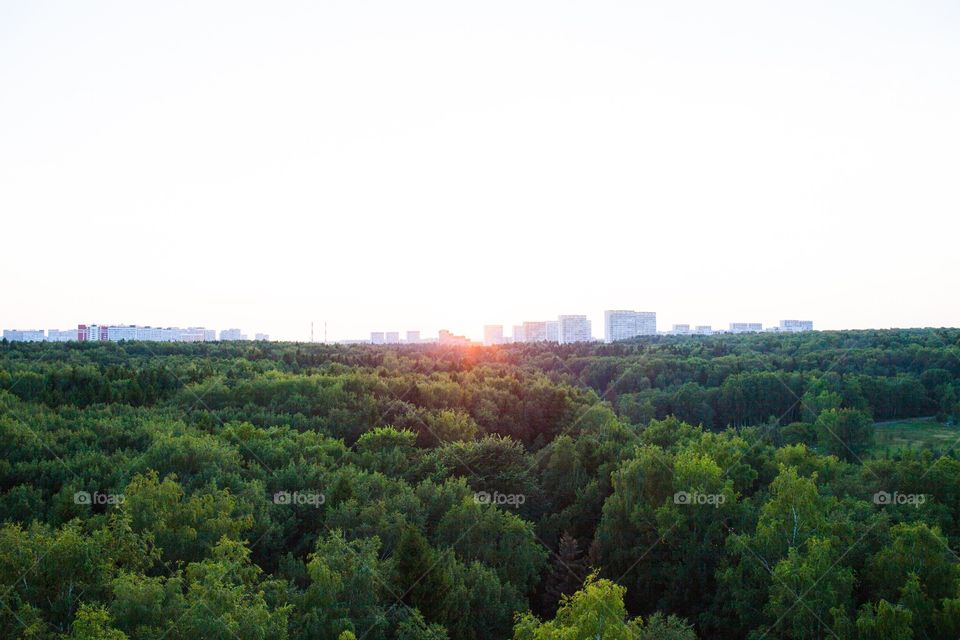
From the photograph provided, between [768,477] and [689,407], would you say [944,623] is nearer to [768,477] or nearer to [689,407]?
[768,477]

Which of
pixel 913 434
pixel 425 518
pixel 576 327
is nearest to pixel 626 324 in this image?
pixel 576 327

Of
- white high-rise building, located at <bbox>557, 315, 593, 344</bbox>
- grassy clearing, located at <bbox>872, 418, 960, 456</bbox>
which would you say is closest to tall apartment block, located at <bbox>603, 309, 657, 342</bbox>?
white high-rise building, located at <bbox>557, 315, 593, 344</bbox>

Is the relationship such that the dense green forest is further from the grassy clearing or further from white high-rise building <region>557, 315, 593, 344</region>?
white high-rise building <region>557, 315, 593, 344</region>

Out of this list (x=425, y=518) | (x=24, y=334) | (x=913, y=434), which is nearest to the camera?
Result: (x=425, y=518)

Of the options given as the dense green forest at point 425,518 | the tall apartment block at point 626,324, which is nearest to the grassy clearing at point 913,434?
the dense green forest at point 425,518

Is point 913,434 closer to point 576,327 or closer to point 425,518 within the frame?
point 425,518

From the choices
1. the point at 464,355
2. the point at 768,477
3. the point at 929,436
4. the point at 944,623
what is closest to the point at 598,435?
the point at 768,477
